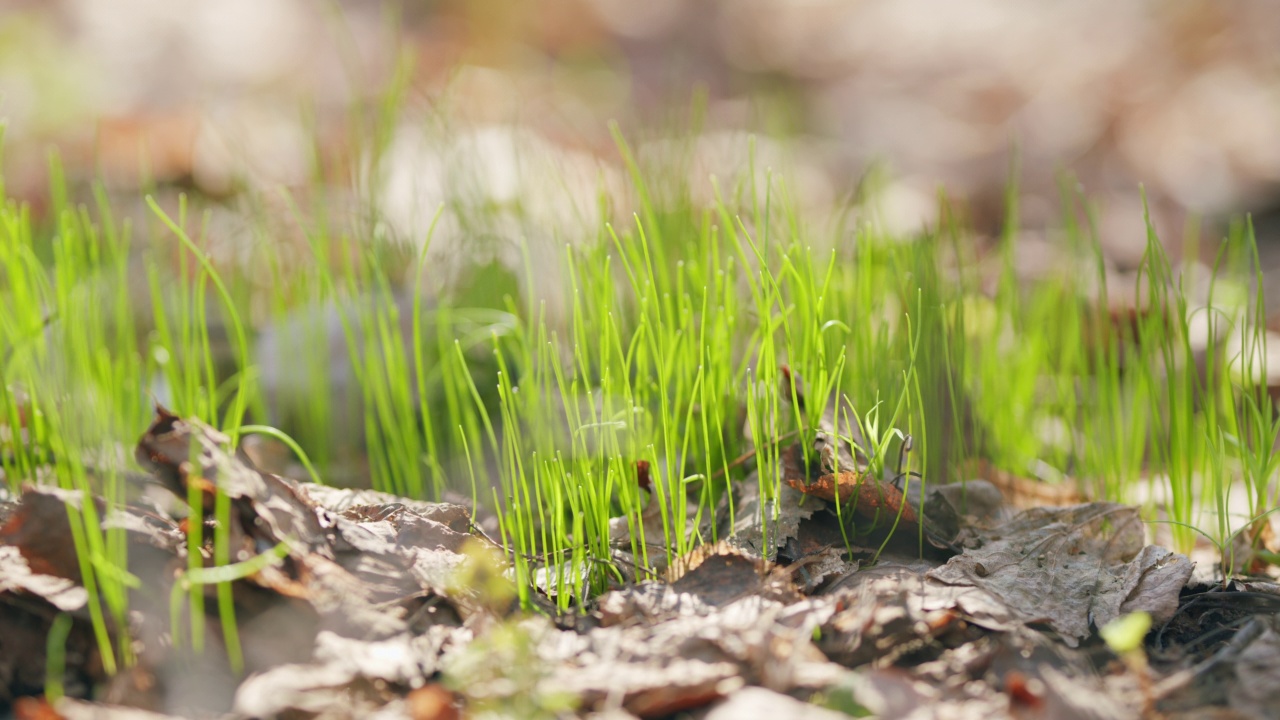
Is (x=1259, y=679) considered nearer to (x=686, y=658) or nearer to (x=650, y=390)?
(x=686, y=658)

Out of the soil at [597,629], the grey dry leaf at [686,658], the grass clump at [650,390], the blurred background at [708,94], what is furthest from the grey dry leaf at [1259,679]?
the blurred background at [708,94]

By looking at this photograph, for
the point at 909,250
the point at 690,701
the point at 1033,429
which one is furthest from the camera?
the point at 1033,429

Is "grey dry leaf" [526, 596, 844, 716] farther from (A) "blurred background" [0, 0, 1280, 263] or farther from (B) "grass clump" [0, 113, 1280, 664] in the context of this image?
(A) "blurred background" [0, 0, 1280, 263]

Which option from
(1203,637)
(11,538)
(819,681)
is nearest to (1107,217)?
(1203,637)

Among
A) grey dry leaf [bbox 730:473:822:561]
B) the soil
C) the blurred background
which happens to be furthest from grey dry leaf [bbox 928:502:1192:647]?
the blurred background

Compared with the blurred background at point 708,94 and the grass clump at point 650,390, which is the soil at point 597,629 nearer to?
the grass clump at point 650,390


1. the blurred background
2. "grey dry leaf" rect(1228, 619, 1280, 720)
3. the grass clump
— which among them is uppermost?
the blurred background

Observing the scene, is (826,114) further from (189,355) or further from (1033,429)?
(189,355)
